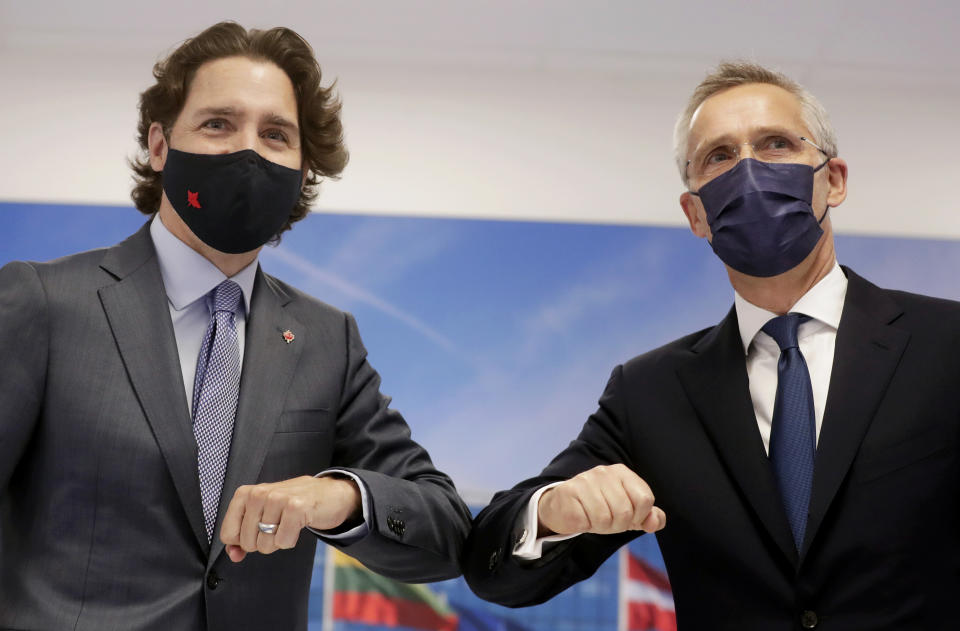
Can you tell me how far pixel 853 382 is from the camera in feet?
5.89

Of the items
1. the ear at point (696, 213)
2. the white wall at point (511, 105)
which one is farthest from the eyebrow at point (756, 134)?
the white wall at point (511, 105)

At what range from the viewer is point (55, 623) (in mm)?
1584

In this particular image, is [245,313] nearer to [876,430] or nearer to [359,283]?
[876,430]

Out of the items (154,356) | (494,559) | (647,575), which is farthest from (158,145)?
(647,575)

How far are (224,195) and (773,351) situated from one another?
115 centimetres

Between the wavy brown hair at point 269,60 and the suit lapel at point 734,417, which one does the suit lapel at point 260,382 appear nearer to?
the wavy brown hair at point 269,60

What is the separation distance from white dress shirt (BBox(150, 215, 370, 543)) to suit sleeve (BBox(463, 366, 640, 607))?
61 centimetres

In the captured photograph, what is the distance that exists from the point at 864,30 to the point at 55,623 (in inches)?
143

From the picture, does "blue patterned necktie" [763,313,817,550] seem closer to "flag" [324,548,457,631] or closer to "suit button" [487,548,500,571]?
"suit button" [487,548,500,571]

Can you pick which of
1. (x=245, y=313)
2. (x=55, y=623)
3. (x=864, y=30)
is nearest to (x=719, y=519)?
(x=245, y=313)

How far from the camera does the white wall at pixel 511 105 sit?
155 inches

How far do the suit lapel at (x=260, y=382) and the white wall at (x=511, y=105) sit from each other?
6.79 ft

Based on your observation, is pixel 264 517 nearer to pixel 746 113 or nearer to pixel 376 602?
pixel 746 113

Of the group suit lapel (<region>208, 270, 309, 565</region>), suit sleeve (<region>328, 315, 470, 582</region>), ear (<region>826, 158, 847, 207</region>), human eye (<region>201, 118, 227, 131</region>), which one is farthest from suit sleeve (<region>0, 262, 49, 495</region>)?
ear (<region>826, 158, 847, 207</region>)
